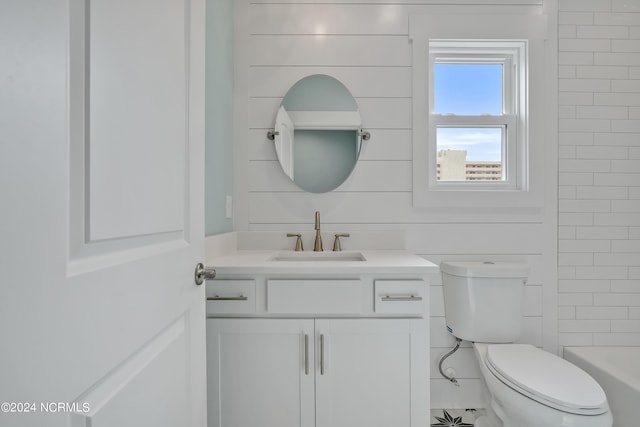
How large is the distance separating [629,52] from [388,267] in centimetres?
188

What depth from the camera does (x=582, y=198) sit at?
1.87 meters

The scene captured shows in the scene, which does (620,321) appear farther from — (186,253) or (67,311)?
(67,311)

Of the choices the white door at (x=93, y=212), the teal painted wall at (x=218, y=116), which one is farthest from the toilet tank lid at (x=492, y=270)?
the white door at (x=93, y=212)

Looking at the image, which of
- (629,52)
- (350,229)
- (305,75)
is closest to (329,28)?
(305,75)

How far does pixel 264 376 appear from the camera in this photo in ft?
4.19

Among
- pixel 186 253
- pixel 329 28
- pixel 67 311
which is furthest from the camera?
pixel 329 28

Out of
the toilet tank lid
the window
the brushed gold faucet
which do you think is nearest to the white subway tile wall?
the window

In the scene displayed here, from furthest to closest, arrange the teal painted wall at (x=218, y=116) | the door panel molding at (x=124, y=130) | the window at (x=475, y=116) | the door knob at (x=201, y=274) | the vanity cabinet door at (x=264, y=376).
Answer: the window at (x=475, y=116), the teal painted wall at (x=218, y=116), the vanity cabinet door at (x=264, y=376), the door knob at (x=201, y=274), the door panel molding at (x=124, y=130)

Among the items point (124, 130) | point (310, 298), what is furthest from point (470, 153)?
point (124, 130)

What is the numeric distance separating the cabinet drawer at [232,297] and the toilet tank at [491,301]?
1.04 meters

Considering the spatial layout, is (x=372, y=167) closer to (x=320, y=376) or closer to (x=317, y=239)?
(x=317, y=239)

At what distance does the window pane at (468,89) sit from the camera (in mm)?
1964

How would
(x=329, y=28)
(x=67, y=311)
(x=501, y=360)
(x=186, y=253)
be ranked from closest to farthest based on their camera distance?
(x=67, y=311), (x=186, y=253), (x=501, y=360), (x=329, y=28)

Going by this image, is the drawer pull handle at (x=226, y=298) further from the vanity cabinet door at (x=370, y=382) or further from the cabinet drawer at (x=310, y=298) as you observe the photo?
the vanity cabinet door at (x=370, y=382)
